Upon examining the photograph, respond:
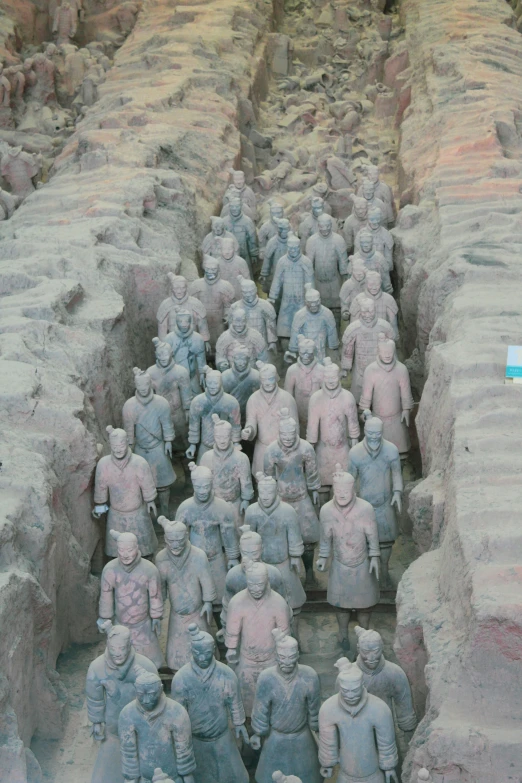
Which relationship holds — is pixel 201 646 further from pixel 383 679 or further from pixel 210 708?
pixel 383 679

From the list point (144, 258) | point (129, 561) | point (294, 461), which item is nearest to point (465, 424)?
point (294, 461)

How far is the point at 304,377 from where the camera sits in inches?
304

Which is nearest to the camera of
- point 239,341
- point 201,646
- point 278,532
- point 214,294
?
point 201,646

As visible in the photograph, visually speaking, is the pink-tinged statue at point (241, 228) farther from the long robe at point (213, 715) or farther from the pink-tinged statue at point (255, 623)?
the long robe at point (213, 715)

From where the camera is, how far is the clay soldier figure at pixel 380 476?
6.81m

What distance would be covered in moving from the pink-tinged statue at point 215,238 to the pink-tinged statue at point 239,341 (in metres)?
1.32

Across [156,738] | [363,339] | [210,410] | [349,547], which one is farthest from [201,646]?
[363,339]

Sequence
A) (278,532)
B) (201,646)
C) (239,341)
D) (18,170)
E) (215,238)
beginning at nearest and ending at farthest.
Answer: (201,646), (278,532), (239,341), (215,238), (18,170)

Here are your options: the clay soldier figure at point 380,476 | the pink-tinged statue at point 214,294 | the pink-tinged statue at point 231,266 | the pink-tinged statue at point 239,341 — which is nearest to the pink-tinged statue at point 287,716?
the clay soldier figure at point 380,476

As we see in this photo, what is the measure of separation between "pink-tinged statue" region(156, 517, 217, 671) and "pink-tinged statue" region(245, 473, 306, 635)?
1.31ft

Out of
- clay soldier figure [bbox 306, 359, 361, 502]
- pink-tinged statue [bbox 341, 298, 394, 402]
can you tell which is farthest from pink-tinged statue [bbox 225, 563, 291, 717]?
pink-tinged statue [bbox 341, 298, 394, 402]

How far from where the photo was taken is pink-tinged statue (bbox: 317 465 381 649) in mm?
6297

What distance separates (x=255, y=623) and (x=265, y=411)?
1910mm

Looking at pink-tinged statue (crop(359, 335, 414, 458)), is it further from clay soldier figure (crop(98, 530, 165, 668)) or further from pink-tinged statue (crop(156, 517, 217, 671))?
clay soldier figure (crop(98, 530, 165, 668))
